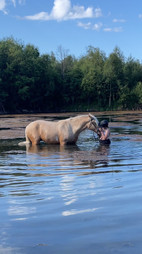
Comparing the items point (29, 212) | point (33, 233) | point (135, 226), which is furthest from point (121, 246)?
point (29, 212)

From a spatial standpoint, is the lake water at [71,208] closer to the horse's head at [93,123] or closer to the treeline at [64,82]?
the horse's head at [93,123]

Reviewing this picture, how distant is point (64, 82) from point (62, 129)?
237ft

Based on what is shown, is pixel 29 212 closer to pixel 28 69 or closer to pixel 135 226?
pixel 135 226

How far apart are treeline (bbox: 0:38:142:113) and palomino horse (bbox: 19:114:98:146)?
5619 centimetres

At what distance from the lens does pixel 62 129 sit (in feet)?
49.8

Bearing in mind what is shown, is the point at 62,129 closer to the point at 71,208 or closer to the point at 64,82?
the point at 71,208

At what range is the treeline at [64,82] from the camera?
75312mm

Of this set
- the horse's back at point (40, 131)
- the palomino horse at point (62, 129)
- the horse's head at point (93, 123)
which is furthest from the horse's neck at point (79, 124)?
the horse's back at point (40, 131)

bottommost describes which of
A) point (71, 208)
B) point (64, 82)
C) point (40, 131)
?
point (71, 208)

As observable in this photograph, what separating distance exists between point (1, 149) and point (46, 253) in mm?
11054

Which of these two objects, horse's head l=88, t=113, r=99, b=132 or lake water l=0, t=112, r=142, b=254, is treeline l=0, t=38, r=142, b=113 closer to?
horse's head l=88, t=113, r=99, b=132

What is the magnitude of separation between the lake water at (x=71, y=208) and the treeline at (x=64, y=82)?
63618 millimetres

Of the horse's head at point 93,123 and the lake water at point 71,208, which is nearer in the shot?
the lake water at point 71,208

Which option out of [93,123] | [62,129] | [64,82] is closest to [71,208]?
[62,129]
